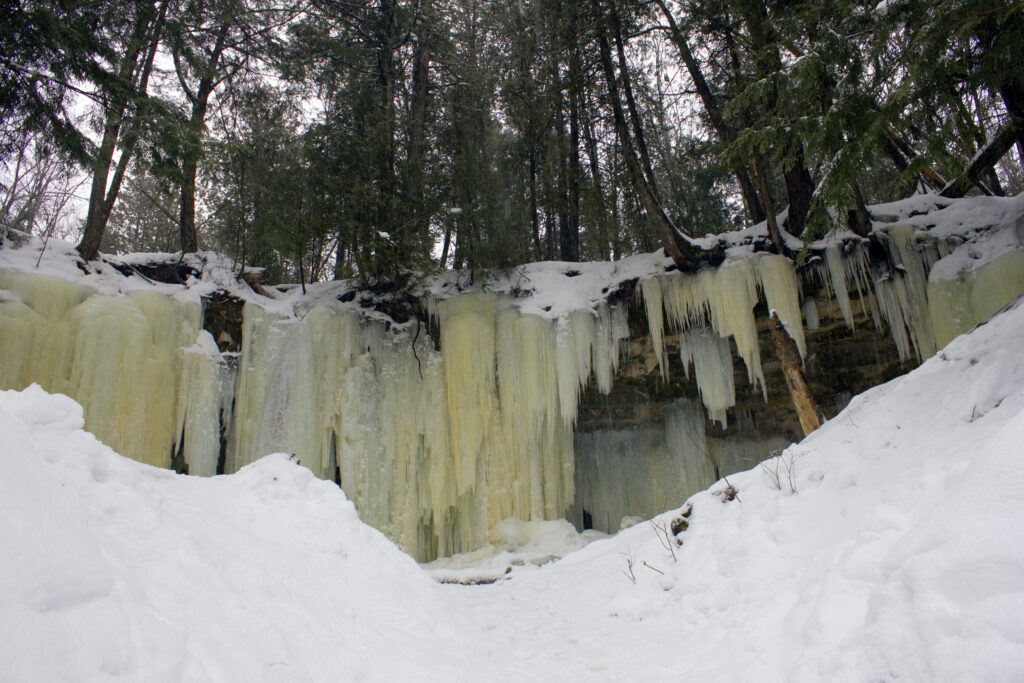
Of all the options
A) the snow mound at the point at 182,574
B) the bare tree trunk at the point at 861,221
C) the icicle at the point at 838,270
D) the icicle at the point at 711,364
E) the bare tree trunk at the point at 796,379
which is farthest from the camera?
the icicle at the point at 711,364

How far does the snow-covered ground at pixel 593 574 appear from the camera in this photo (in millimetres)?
1394

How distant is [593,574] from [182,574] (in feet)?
10.4

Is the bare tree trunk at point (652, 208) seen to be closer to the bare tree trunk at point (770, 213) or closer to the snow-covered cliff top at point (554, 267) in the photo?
the snow-covered cliff top at point (554, 267)

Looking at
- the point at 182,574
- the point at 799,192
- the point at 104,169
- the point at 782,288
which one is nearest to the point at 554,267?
the point at 782,288

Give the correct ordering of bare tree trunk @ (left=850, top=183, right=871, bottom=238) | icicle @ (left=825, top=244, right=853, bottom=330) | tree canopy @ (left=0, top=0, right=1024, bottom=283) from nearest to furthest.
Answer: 1. tree canopy @ (left=0, top=0, right=1024, bottom=283)
2. bare tree trunk @ (left=850, top=183, right=871, bottom=238)
3. icicle @ (left=825, top=244, right=853, bottom=330)

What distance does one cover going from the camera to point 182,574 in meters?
1.91

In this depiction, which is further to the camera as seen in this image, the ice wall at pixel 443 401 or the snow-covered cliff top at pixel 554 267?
the ice wall at pixel 443 401

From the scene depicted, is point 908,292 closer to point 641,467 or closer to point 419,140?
point 641,467

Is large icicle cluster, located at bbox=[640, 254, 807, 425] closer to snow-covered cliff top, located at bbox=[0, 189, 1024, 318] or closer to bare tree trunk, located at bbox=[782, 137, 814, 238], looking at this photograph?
snow-covered cliff top, located at bbox=[0, 189, 1024, 318]

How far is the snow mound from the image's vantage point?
1269 millimetres

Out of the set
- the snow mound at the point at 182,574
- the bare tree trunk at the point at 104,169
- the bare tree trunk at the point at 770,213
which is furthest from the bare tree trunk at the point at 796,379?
the bare tree trunk at the point at 104,169

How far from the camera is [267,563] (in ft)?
8.72

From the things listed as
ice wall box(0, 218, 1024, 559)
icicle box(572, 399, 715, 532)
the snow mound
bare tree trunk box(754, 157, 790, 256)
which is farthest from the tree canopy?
the snow mound

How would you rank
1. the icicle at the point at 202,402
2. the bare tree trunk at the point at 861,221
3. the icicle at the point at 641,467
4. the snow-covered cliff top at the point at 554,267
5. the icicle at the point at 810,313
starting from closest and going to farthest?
the snow-covered cliff top at the point at 554,267 < the bare tree trunk at the point at 861,221 < the icicle at the point at 202,402 < the icicle at the point at 810,313 < the icicle at the point at 641,467
